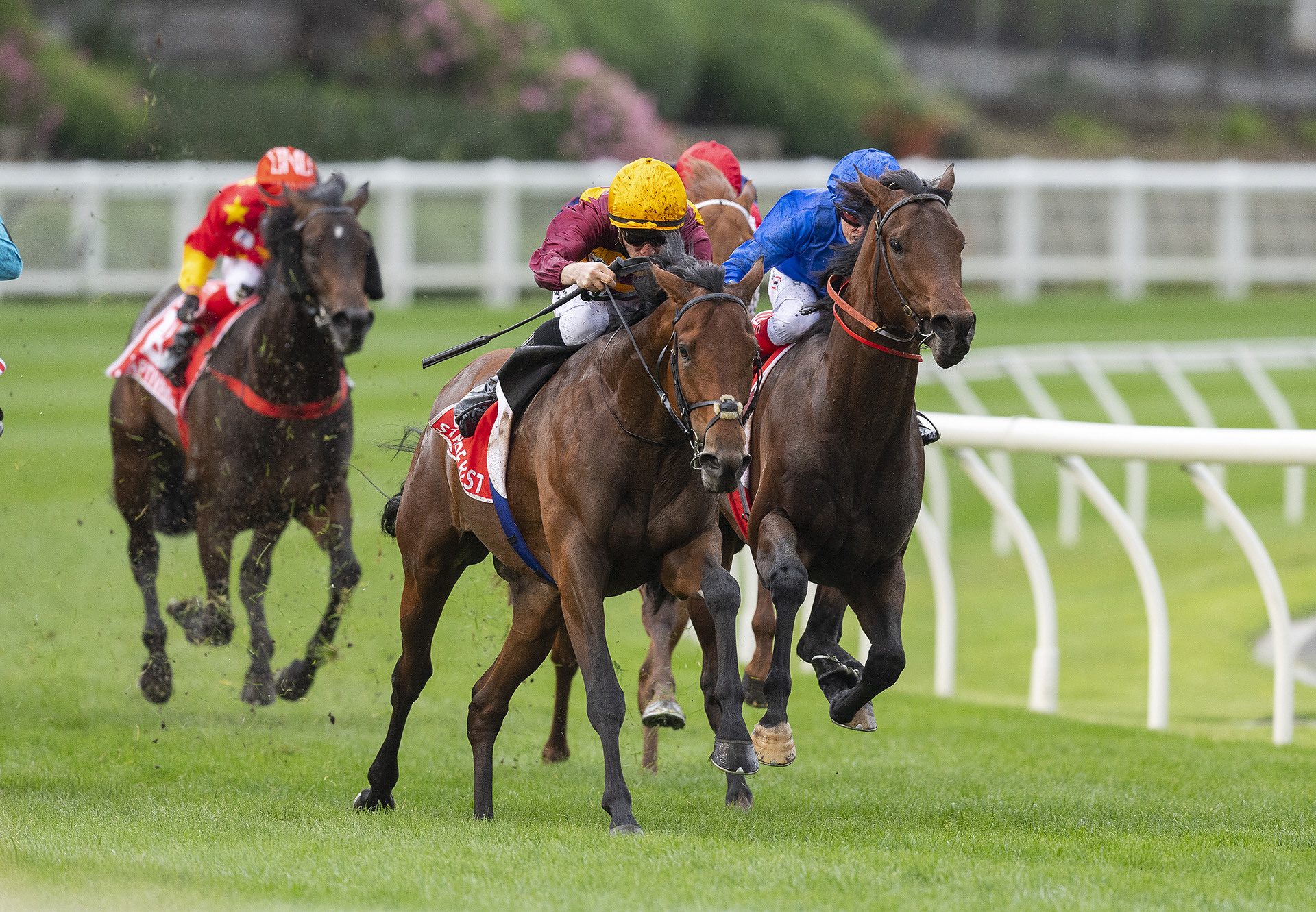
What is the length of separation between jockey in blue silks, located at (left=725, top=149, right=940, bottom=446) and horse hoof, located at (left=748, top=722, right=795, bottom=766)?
1.04 m

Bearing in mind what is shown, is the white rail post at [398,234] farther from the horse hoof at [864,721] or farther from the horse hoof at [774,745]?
the horse hoof at [774,745]

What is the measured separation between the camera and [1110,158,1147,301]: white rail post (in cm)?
2141

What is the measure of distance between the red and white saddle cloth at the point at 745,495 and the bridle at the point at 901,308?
1.51 feet

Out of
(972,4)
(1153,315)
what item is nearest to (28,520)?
(1153,315)

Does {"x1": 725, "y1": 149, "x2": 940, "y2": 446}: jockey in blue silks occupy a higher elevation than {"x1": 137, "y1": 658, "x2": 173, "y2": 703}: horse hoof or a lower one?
higher

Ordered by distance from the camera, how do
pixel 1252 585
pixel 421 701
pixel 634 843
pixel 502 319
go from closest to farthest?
pixel 634 843 < pixel 421 701 < pixel 1252 585 < pixel 502 319

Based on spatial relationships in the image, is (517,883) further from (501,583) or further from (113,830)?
(501,583)

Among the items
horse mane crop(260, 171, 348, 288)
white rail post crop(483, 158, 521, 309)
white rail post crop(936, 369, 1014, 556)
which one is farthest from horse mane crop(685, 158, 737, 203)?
white rail post crop(483, 158, 521, 309)

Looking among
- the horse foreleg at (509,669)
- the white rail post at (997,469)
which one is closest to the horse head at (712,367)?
the horse foreleg at (509,669)

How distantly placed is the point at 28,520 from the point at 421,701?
14.7 ft

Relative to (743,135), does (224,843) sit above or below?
below

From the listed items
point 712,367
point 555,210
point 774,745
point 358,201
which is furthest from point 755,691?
point 555,210

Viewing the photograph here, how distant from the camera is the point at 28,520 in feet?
34.8

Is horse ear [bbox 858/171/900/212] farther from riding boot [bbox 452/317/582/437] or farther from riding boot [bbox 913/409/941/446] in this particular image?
riding boot [bbox 452/317/582/437]
